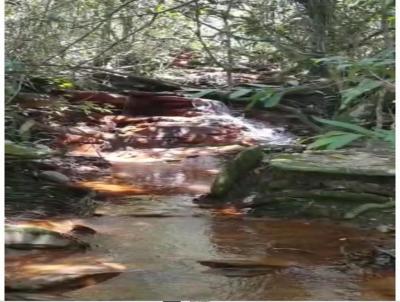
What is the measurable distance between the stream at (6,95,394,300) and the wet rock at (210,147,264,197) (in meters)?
0.20

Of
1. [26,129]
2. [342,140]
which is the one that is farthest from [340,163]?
[26,129]

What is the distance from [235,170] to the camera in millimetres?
4992

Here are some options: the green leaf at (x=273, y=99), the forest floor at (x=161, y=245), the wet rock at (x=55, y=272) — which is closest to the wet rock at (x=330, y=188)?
the forest floor at (x=161, y=245)

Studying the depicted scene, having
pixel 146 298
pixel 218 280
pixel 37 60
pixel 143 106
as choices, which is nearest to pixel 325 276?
pixel 218 280

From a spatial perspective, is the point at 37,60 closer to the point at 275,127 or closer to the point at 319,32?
the point at 319,32

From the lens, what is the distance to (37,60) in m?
5.01

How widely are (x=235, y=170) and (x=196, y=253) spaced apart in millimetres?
1820

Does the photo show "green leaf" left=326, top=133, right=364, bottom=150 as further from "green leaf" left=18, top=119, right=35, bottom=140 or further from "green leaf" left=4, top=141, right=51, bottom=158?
"green leaf" left=18, top=119, right=35, bottom=140

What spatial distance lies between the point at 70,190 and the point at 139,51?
12.6 feet

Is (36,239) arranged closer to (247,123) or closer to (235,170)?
(235,170)

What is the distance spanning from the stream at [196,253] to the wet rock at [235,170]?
0.67 ft

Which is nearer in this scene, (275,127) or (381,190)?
(381,190)

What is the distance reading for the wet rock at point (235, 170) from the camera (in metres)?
4.88

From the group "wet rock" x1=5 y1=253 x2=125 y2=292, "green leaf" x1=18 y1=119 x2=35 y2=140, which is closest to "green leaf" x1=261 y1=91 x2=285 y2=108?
"wet rock" x1=5 y1=253 x2=125 y2=292
